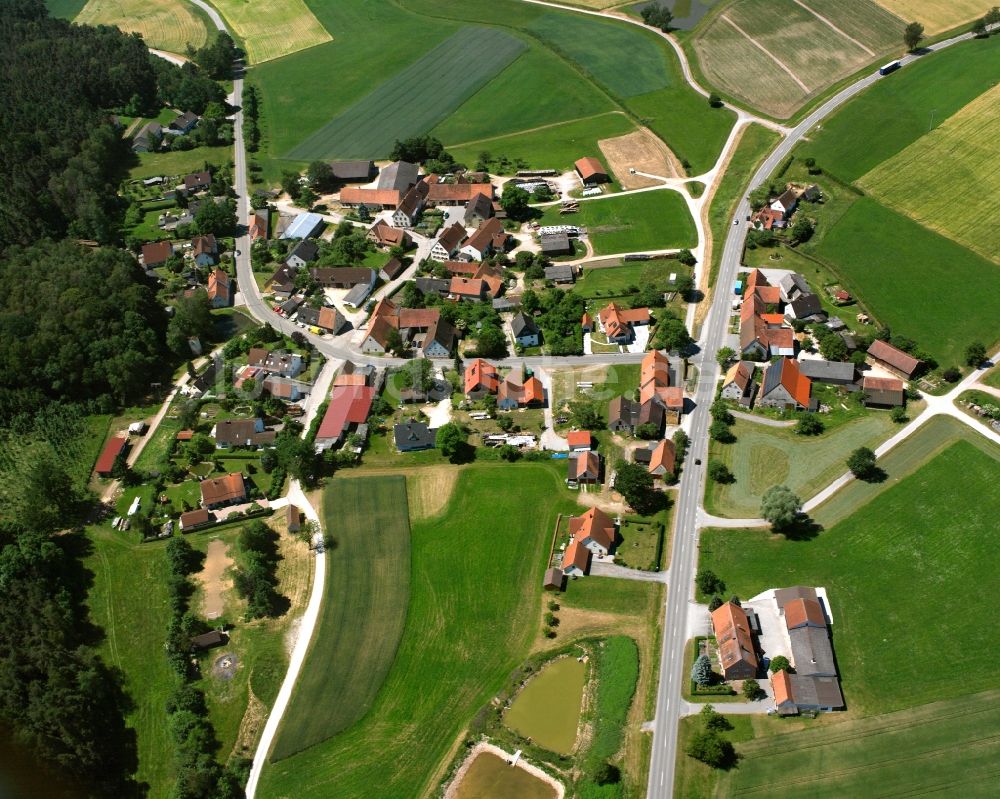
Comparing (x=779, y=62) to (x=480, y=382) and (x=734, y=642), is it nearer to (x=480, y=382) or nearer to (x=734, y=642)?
(x=480, y=382)

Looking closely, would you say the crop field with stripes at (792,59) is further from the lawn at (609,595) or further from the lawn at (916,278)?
the lawn at (609,595)

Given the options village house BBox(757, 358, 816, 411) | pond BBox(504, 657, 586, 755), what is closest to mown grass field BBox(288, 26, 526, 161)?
village house BBox(757, 358, 816, 411)

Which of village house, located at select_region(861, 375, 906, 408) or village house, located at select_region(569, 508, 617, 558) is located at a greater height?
village house, located at select_region(861, 375, 906, 408)

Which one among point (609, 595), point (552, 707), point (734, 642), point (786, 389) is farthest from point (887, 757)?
point (786, 389)

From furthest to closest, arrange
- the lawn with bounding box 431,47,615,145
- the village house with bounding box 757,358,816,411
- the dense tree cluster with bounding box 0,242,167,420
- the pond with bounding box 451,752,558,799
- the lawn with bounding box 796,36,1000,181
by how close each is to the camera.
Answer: the lawn with bounding box 431,47,615,145 < the lawn with bounding box 796,36,1000,181 < the dense tree cluster with bounding box 0,242,167,420 < the village house with bounding box 757,358,816,411 < the pond with bounding box 451,752,558,799

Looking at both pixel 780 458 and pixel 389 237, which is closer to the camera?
pixel 780 458

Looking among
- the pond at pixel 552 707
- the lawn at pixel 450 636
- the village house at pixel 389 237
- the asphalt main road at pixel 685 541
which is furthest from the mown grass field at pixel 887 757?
the village house at pixel 389 237

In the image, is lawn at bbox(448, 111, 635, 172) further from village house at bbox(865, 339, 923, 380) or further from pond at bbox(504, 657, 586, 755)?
pond at bbox(504, 657, 586, 755)
